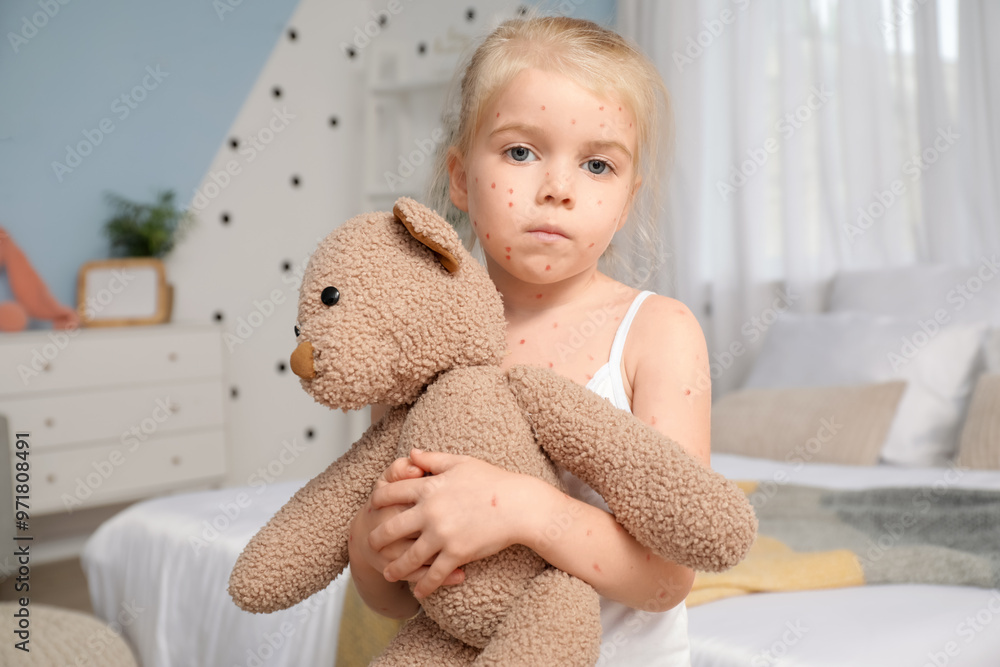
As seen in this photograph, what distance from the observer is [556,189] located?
0.69 metres

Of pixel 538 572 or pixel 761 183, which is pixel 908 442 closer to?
pixel 761 183

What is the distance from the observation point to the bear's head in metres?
0.61

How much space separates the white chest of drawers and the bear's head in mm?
2418

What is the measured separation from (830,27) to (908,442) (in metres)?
1.48

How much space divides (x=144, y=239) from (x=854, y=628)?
2.89 m

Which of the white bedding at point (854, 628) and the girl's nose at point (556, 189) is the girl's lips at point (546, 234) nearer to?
the girl's nose at point (556, 189)

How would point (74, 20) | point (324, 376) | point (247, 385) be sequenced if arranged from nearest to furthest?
point (324, 376) < point (74, 20) < point (247, 385)

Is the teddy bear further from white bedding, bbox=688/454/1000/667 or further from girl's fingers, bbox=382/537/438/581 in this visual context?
white bedding, bbox=688/454/1000/667

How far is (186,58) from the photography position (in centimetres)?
337

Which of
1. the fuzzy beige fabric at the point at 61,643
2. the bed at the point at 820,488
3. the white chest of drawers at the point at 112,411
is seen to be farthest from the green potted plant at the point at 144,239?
the fuzzy beige fabric at the point at 61,643

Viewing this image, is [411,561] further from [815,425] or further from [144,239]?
[144,239]

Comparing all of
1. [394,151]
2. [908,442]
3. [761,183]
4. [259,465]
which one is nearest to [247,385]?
[259,465]

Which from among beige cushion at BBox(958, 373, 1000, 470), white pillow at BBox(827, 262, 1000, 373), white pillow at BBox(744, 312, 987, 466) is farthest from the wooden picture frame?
beige cushion at BBox(958, 373, 1000, 470)

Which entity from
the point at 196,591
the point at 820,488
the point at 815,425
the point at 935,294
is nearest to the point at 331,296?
the point at 196,591
